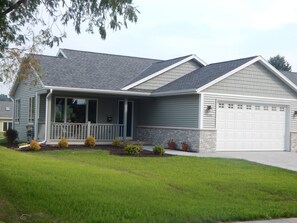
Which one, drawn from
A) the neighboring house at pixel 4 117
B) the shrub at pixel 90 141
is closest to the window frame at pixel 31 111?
the shrub at pixel 90 141

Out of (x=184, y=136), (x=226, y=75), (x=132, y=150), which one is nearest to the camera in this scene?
(x=132, y=150)

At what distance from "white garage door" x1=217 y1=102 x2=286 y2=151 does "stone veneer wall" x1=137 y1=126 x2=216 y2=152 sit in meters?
0.90

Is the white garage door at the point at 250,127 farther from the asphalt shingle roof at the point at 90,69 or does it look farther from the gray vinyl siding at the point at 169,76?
the asphalt shingle roof at the point at 90,69

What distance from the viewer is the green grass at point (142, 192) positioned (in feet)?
24.8

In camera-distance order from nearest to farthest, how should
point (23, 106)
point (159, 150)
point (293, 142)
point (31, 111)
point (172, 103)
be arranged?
point (159, 150) < point (172, 103) < point (293, 142) < point (31, 111) < point (23, 106)

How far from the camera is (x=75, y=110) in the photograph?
2325cm

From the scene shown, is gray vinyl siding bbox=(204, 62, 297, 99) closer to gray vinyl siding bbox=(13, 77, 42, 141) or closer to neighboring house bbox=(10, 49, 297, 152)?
neighboring house bbox=(10, 49, 297, 152)

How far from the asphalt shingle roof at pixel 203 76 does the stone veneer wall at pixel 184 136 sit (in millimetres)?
2175

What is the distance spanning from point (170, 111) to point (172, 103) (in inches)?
17.4

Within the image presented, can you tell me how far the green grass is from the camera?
7562mm

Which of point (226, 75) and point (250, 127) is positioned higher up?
point (226, 75)

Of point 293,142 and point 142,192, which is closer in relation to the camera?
point 142,192

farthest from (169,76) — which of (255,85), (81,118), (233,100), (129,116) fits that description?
(81,118)

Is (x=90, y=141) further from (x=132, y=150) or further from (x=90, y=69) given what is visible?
(x=90, y=69)
